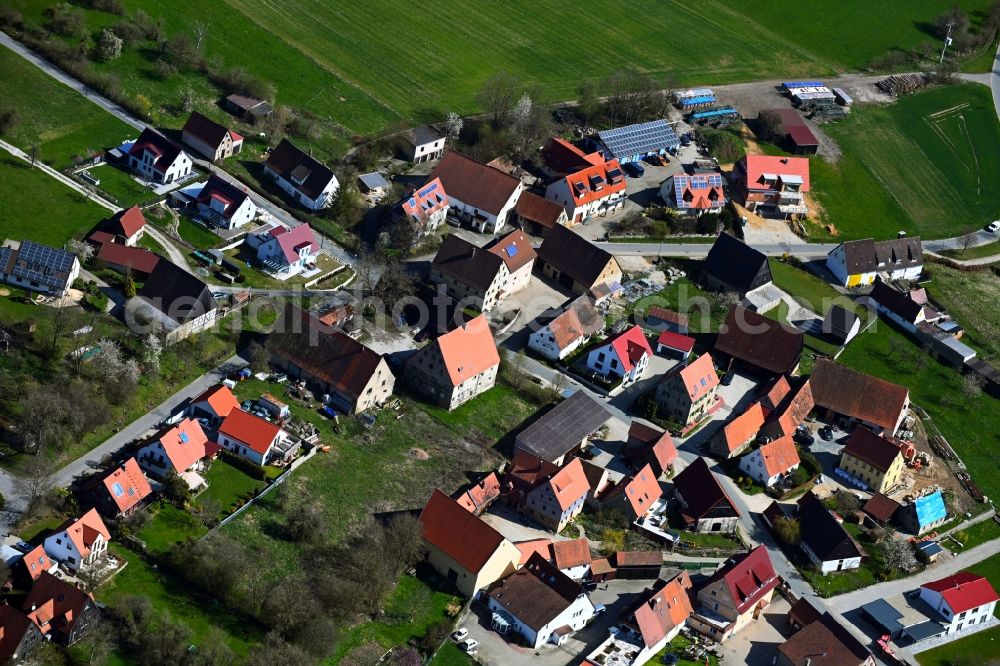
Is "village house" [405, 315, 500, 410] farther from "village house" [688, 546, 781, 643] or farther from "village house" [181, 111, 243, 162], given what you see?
"village house" [181, 111, 243, 162]

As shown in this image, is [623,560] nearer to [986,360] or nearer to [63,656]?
[63,656]

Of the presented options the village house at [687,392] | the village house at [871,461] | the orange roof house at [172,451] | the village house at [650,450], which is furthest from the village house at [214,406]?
the village house at [871,461]

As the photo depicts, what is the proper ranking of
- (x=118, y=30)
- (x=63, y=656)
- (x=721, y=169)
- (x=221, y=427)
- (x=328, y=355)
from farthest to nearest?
(x=721, y=169), (x=118, y=30), (x=328, y=355), (x=221, y=427), (x=63, y=656)

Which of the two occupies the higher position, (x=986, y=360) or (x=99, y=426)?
(x=986, y=360)

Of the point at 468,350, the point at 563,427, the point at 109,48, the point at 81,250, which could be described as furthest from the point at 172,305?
the point at 109,48

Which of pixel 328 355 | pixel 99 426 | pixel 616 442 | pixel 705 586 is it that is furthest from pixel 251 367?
pixel 705 586

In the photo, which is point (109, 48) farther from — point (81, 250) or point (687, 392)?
point (687, 392)

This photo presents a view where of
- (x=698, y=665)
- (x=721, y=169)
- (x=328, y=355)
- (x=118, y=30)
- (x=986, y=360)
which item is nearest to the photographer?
(x=698, y=665)

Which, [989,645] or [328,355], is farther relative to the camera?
[328,355]
